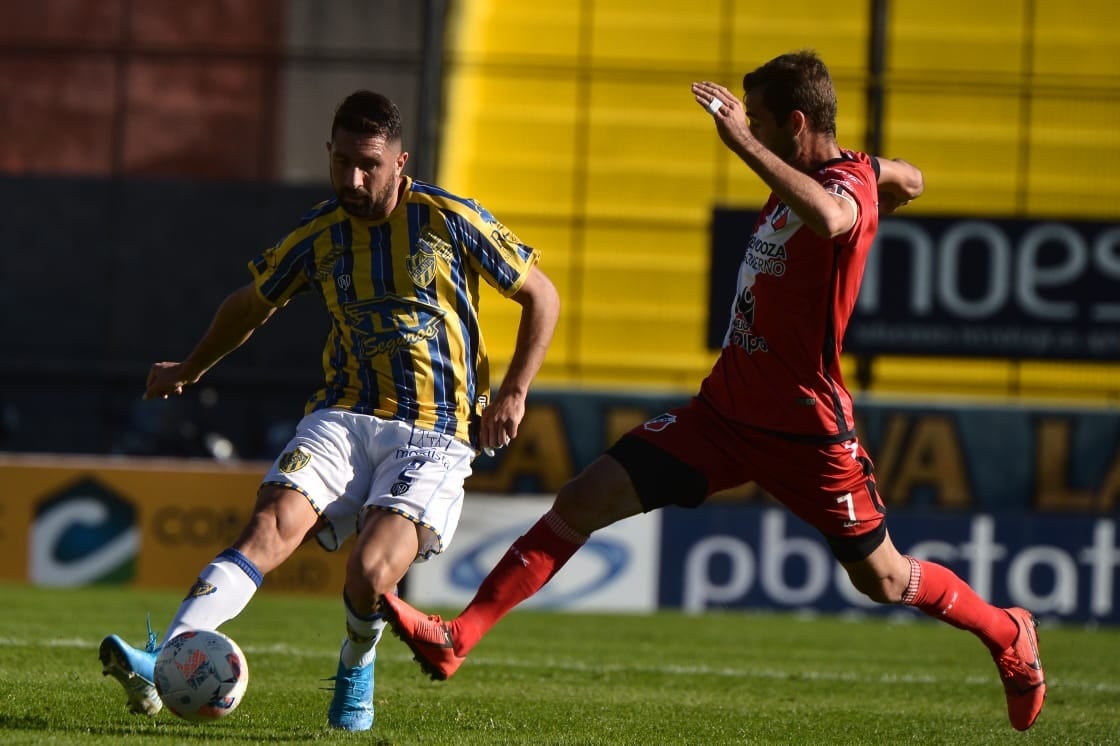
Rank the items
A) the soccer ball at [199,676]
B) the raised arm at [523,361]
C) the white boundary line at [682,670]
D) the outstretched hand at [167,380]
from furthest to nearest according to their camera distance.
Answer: the white boundary line at [682,670] < the outstretched hand at [167,380] < the raised arm at [523,361] < the soccer ball at [199,676]

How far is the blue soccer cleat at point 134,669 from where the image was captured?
482 centimetres

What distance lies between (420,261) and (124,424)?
1115cm

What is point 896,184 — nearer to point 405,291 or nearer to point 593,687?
point 405,291

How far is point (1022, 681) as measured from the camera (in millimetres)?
5758

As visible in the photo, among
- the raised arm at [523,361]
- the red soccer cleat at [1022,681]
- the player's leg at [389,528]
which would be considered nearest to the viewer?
the player's leg at [389,528]

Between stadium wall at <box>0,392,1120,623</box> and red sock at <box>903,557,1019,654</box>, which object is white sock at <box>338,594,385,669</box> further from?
stadium wall at <box>0,392,1120,623</box>

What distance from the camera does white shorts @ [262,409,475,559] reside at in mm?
5191

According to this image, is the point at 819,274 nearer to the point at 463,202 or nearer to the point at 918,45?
the point at 463,202

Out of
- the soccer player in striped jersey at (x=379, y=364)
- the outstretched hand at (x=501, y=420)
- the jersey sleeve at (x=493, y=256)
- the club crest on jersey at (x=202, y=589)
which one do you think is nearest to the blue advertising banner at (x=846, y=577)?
the soccer player in striped jersey at (x=379, y=364)

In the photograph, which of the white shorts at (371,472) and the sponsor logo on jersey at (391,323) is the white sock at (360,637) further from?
the sponsor logo on jersey at (391,323)

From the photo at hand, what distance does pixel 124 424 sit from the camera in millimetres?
15922

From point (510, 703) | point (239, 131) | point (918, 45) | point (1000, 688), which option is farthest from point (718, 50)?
point (510, 703)

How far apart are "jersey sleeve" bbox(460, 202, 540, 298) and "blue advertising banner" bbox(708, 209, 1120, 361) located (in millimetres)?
8434

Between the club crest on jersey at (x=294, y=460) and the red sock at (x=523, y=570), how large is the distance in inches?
26.6
